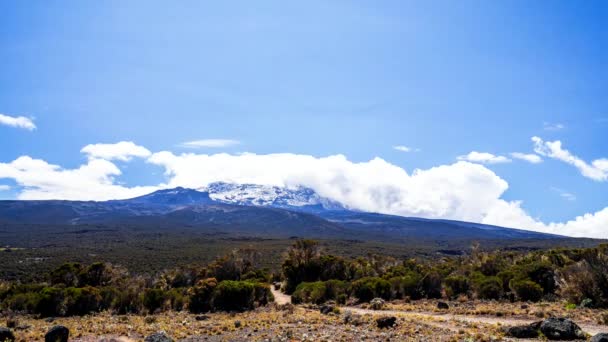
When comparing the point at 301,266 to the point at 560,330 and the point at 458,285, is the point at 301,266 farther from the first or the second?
the point at 560,330

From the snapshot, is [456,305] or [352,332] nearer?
[352,332]

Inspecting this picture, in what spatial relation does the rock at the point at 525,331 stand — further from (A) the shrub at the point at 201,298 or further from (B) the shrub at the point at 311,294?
(A) the shrub at the point at 201,298

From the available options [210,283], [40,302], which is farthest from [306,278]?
[40,302]

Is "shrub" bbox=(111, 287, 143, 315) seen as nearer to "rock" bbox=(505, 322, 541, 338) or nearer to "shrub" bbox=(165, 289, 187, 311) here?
"shrub" bbox=(165, 289, 187, 311)

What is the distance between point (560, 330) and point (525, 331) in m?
1.03

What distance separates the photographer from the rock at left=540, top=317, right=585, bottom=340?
1372 cm

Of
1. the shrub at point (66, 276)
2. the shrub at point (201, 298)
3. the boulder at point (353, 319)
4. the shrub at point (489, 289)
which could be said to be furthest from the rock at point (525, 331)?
the shrub at point (66, 276)

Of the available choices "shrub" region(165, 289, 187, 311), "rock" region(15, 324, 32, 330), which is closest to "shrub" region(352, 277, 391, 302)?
"shrub" region(165, 289, 187, 311)

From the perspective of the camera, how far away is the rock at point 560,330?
13719mm

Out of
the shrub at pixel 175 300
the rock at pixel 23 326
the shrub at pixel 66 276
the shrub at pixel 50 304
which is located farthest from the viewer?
the shrub at pixel 66 276

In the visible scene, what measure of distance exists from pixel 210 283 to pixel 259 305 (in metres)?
3.43

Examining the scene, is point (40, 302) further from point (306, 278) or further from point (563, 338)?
point (563, 338)

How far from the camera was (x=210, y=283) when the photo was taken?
28.2 m

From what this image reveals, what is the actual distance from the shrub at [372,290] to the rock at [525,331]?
47.2 feet
